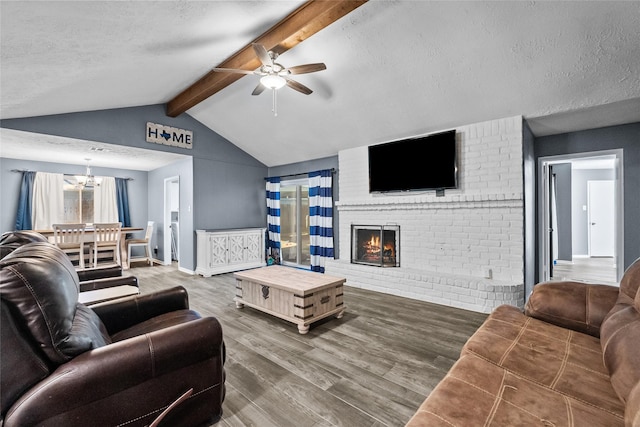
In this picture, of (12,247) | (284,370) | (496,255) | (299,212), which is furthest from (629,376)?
(299,212)

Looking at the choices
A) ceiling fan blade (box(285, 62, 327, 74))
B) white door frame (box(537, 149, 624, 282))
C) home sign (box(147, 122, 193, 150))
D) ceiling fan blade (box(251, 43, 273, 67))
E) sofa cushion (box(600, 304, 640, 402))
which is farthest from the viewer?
home sign (box(147, 122, 193, 150))

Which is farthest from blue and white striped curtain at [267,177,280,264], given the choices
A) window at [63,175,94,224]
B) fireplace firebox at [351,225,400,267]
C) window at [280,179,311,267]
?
window at [63,175,94,224]

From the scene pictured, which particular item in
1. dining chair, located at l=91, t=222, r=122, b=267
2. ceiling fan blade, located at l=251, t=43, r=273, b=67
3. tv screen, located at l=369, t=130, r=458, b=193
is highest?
ceiling fan blade, located at l=251, t=43, r=273, b=67

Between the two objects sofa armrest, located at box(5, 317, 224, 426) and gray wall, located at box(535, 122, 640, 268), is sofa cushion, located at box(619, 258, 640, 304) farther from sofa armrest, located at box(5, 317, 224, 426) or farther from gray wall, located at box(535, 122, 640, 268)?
gray wall, located at box(535, 122, 640, 268)

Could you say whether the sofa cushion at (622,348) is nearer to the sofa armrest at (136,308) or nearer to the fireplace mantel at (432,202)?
the fireplace mantel at (432,202)

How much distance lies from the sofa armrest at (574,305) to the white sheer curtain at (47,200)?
316 inches

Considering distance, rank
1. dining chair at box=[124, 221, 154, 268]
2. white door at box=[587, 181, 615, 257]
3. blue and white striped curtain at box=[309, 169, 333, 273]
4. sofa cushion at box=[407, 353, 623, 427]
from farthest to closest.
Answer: white door at box=[587, 181, 615, 257] → dining chair at box=[124, 221, 154, 268] → blue and white striped curtain at box=[309, 169, 333, 273] → sofa cushion at box=[407, 353, 623, 427]

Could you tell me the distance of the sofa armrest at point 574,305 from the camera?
1639mm

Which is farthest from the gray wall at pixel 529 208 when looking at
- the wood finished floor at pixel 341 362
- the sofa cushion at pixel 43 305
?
the sofa cushion at pixel 43 305

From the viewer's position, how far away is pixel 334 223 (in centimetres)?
534

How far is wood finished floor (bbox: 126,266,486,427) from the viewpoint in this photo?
5.37 feet

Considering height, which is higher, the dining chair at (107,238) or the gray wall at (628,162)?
the gray wall at (628,162)

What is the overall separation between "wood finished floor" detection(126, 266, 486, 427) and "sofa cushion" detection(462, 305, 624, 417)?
0.58 meters

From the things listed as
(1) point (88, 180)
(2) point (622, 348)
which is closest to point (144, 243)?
(1) point (88, 180)
